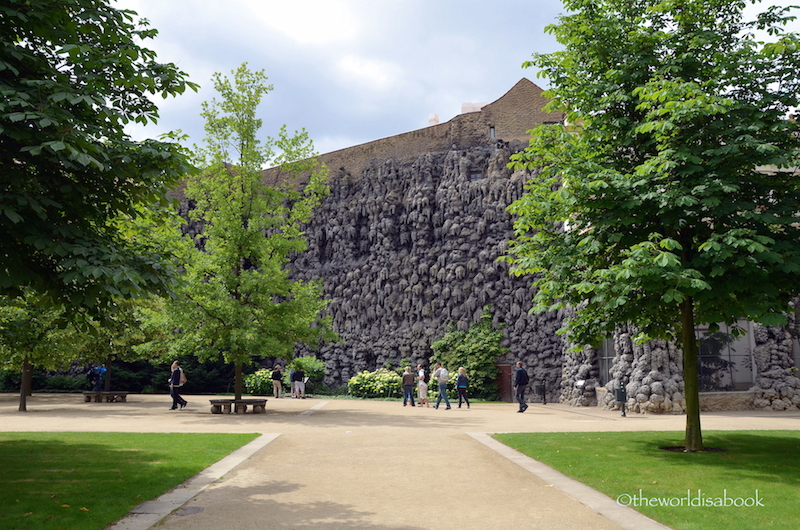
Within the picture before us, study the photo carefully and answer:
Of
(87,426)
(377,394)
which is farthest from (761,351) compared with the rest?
(87,426)

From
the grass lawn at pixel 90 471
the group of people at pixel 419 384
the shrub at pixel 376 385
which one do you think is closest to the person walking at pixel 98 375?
the group of people at pixel 419 384

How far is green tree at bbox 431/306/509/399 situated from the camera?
27.6 m

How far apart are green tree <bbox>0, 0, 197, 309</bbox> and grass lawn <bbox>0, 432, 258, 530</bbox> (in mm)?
2155

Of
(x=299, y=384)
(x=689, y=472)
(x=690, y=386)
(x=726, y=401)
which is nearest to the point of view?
(x=689, y=472)

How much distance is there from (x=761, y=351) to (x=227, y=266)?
61.2 ft

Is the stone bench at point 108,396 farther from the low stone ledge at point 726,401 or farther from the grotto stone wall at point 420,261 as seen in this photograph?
the low stone ledge at point 726,401

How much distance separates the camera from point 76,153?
528 centimetres

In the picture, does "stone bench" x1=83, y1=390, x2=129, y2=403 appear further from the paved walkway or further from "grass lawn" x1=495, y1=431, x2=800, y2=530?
"grass lawn" x1=495, y1=431, x2=800, y2=530

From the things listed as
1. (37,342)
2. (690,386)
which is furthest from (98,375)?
(690,386)

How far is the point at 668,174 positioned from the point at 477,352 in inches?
768

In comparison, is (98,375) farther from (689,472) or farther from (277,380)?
(689,472)

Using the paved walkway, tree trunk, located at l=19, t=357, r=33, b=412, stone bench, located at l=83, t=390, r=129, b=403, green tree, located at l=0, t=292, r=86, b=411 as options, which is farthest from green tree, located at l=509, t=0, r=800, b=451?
stone bench, located at l=83, t=390, r=129, b=403

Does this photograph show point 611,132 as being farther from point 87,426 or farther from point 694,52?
point 87,426

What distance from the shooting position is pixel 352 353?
1305 inches
